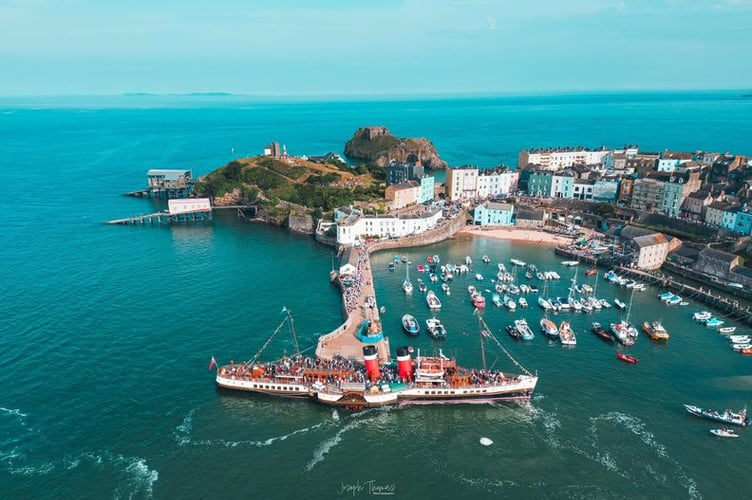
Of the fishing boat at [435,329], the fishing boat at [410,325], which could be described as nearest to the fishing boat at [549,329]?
the fishing boat at [435,329]

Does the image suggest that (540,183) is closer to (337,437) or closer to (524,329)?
(524,329)

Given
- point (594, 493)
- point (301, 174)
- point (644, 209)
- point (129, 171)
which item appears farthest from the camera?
point (129, 171)

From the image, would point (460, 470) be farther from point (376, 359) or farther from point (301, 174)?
point (301, 174)

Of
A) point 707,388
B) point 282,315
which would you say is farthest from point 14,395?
point 707,388

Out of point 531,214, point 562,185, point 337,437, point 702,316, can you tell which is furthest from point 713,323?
point 562,185

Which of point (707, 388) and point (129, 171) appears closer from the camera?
point (707, 388)

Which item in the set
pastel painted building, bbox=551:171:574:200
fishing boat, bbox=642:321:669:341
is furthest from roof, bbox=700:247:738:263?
pastel painted building, bbox=551:171:574:200
